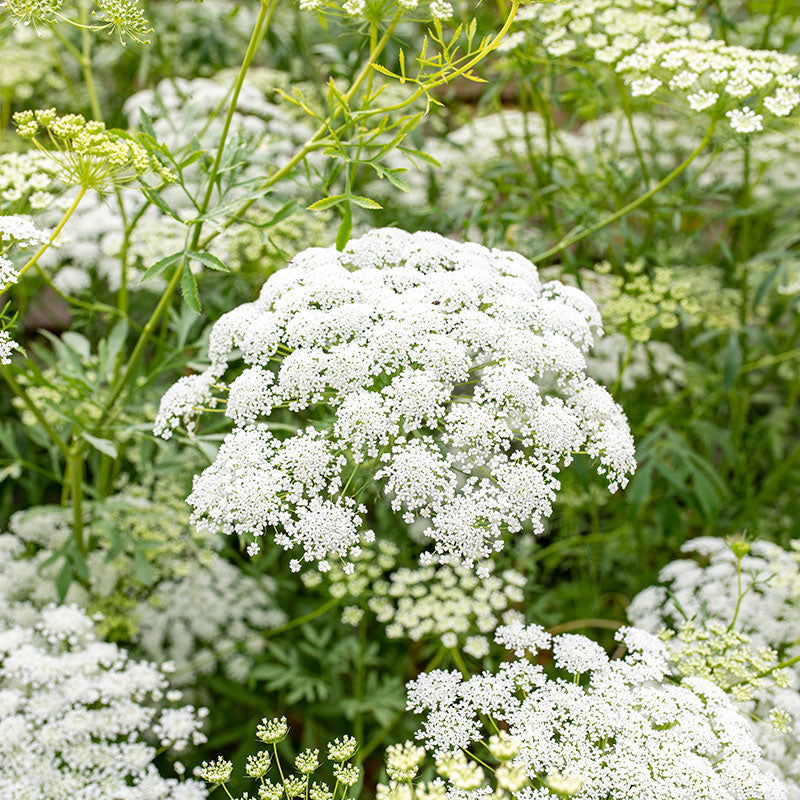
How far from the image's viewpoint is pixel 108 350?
3.12m

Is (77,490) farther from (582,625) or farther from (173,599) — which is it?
(582,625)

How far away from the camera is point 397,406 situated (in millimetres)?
2152

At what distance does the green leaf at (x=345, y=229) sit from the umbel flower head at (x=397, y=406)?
0.19 feet

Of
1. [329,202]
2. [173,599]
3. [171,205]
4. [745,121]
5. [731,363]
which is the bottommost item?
[173,599]

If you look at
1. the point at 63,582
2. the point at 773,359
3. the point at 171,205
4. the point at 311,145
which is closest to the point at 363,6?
the point at 311,145

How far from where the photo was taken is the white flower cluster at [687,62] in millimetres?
2893

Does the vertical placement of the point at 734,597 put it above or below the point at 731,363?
below

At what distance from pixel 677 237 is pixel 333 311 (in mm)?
3069

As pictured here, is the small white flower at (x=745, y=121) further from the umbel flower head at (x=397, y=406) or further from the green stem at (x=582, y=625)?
the green stem at (x=582, y=625)

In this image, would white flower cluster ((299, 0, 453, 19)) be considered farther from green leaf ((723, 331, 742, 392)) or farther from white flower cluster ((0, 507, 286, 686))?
green leaf ((723, 331, 742, 392))

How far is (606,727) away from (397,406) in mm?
1033

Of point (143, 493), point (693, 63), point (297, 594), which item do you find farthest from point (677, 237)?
point (143, 493)

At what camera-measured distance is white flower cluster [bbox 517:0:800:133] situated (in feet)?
9.49

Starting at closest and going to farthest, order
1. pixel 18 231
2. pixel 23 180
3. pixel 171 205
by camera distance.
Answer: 1. pixel 18 231
2. pixel 23 180
3. pixel 171 205
